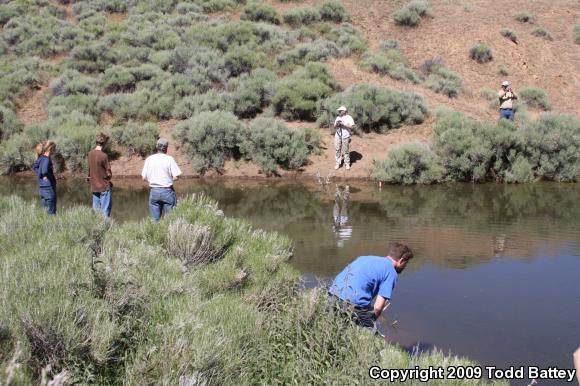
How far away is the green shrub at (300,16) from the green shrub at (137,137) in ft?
47.5

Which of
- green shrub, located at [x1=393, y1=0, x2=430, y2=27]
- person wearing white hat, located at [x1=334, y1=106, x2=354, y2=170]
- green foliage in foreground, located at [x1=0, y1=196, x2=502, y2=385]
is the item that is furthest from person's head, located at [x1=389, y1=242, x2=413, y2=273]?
green shrub, located at [x1=393, y1=0, x2=430, y2=27]

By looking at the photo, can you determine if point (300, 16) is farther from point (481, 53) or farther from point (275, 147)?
point (275, 147)

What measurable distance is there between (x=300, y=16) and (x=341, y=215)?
20.5 m

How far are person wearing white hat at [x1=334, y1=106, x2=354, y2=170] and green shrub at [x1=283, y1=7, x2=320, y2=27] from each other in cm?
1493

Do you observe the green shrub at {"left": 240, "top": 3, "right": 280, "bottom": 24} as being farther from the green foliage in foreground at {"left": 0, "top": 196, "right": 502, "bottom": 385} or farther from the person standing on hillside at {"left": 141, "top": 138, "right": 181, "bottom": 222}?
the green foliage in foreground at {"left": 0, "top": 196, "right": 502, "bottom": 385}

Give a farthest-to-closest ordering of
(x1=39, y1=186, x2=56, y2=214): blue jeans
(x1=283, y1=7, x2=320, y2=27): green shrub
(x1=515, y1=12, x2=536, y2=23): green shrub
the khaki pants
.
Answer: (x1=515, y1=12, x2=536, y2=23): green shrub → (x1=283, y1=7, x2=320, y2=27): green shrub → the khaki pants → (x1=39, y1=186, x2=56, y2=214): blue jeans

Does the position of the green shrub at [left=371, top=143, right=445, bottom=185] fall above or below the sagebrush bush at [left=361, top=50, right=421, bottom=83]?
below

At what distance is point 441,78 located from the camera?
26.8 metres

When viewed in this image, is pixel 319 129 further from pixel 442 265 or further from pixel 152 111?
pixel 442 265

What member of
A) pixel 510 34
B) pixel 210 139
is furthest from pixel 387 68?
pixel 210 139

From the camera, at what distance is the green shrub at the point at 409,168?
57.8 feet

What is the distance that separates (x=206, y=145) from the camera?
728 inches

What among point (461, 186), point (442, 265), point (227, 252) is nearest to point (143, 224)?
point (227, 252)

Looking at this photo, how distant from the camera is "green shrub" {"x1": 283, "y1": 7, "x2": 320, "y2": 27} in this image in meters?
31.5
